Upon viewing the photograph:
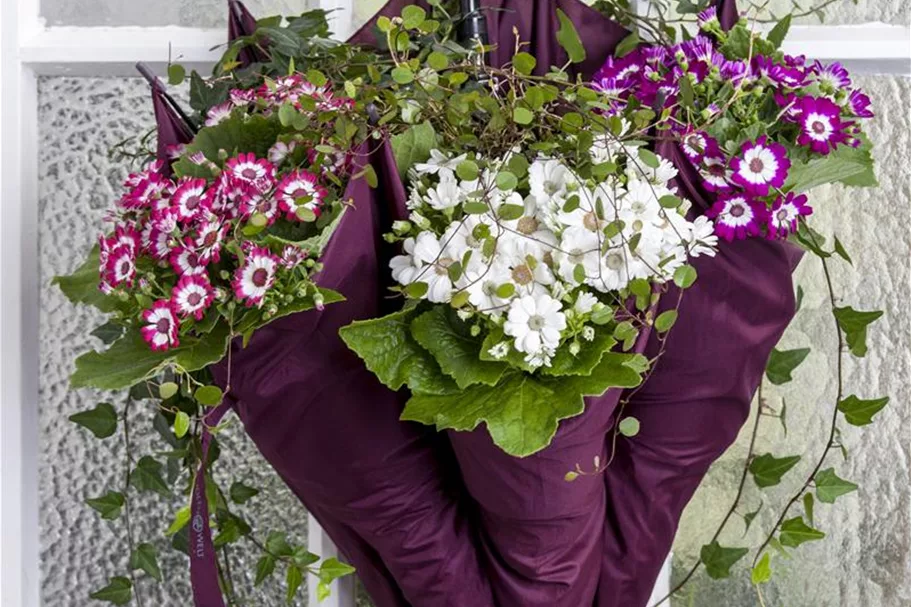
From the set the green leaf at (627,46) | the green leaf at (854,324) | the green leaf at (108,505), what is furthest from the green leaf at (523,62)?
the green leaf at (108,505)

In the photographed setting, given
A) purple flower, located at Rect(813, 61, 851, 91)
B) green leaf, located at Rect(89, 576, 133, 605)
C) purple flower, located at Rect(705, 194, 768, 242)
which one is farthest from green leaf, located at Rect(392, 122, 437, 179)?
green leaf, located at Rect(89, 576, 133, 605)

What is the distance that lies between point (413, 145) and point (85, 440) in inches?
24.7

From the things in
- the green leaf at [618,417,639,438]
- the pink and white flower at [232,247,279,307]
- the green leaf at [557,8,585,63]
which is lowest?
the green leaf at [618,417,639,438]

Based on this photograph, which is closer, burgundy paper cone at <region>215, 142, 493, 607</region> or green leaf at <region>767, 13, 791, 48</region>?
burgundy paper cone at <region>215, 142, 493, 607</region>

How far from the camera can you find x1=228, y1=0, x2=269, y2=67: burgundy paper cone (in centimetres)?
101

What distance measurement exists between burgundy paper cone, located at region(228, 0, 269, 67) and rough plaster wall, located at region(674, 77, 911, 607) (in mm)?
664

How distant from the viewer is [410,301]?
84cm

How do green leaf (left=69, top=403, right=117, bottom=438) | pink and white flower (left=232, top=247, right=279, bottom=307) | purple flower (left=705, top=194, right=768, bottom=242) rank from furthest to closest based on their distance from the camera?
green leaf (left=69, top=403, right=117, bottom=438) < purple flower (left=705, top=194, right=768, bottom=242) < pink and white flower (left=232, top=247, right=279, bottom=307)

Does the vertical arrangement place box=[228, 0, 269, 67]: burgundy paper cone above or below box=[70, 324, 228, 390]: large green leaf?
above

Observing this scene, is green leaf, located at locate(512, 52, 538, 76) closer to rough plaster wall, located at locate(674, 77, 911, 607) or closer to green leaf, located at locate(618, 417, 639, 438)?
green leaf, located at locate(618, 417, 639, 438)

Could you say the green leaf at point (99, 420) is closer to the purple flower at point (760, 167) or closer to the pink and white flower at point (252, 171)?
the pink and white flower at point (252, 171)

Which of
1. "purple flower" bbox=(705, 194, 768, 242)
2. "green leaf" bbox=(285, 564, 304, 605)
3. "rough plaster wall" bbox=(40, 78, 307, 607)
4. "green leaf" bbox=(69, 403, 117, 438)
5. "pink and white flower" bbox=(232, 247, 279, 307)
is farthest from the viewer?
"rough plaster wall" bbox=(40, 78, 307, 607)

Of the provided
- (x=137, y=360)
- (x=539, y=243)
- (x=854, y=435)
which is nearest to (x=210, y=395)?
(x=137, y=360)

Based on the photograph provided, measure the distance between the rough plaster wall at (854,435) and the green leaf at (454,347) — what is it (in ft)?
1.89
